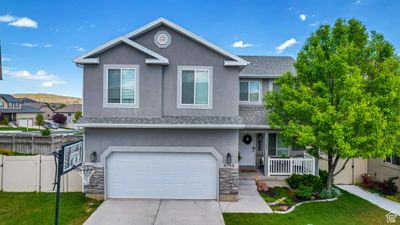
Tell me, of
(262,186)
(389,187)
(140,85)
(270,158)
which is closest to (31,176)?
(140,85)

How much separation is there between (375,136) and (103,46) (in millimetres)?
10877

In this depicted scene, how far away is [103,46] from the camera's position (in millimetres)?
10328

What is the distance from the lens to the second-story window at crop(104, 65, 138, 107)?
10.5m

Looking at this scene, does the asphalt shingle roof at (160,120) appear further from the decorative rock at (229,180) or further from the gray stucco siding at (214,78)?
the decorative rock at (229,180)

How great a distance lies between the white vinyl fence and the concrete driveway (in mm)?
2437

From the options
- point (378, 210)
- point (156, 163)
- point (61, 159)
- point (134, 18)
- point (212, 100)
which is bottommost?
point (378, 210)

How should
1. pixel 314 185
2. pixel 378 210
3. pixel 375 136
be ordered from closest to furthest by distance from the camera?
pixel 375 136 → pixel 378 210 → pixel 314 185

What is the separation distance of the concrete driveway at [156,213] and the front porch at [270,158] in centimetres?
405

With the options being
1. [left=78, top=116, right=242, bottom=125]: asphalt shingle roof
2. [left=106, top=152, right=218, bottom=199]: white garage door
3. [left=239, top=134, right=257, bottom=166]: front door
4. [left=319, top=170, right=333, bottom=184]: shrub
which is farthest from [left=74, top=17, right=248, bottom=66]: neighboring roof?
[left=319, top=170, right=333, bottom=184]: shrub

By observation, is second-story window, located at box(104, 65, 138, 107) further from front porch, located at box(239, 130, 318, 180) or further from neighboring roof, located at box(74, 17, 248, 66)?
front porch, located at box(239, 130, 318, 180)

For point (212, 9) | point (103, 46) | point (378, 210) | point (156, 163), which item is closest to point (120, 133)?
point (156, 163)

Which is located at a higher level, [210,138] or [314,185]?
[210,138]

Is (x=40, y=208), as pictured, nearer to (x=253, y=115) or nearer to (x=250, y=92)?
(x=253, y=115)

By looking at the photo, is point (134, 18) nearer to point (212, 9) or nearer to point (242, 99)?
point (212, 9)
